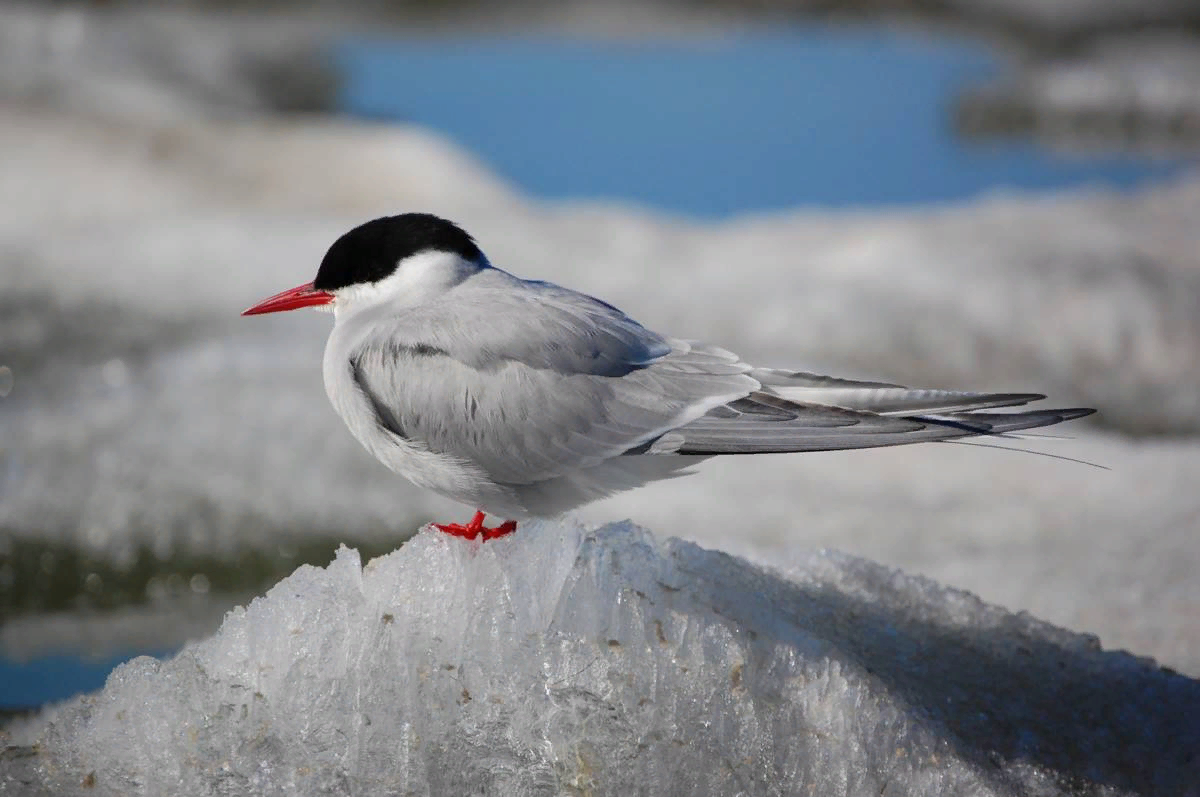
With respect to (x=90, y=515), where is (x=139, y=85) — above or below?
above

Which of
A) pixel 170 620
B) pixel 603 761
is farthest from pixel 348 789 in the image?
pixel 170 620

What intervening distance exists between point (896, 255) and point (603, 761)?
328cm

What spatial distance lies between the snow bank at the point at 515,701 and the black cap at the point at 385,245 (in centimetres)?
41

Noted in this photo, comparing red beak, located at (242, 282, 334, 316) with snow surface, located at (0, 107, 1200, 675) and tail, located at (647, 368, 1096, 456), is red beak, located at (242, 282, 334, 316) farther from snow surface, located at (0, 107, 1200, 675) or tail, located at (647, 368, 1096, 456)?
snow surface, located at (0, 107, 1200, 675)

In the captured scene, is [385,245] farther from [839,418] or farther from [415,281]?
[839,418]

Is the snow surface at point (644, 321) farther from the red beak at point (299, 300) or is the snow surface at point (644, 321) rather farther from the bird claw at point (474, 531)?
the red beak at point (299, 300)

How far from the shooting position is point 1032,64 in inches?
353

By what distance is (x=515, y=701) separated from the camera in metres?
1.68

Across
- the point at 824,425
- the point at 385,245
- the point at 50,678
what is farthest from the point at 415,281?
the point at 50,678

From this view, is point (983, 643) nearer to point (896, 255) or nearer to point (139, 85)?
point (896, 255)

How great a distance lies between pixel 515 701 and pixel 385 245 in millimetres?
659

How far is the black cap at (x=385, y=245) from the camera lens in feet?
6.43

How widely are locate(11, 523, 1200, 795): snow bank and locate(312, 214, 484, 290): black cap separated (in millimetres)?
408

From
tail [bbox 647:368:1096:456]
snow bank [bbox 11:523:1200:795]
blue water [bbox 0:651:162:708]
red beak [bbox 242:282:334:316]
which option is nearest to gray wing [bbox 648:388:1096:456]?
tail [bbox 647:368:1096:456]
